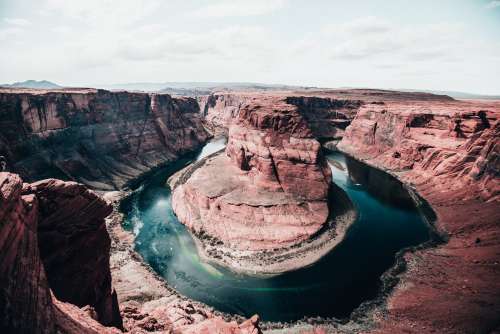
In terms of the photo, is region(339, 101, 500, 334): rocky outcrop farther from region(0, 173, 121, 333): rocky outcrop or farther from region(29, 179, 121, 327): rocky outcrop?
region(0, 173, 121, 333): rocky outcrop

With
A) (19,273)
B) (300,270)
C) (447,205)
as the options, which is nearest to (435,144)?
(447,205)

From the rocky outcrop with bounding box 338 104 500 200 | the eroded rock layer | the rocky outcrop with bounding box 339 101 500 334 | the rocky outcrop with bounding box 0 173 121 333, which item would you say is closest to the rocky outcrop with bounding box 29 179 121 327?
the rocky outcrop with bounding box 0 173 121 333

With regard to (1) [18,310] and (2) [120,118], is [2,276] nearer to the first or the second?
(1) [18,310]

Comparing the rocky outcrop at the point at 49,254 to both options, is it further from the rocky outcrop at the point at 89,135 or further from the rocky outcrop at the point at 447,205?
the rocky outcrop at the point at 89,135

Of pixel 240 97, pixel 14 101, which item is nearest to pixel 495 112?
pixel 14 101

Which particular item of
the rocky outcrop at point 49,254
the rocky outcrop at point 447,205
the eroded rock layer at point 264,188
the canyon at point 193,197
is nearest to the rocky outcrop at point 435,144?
the rocky outcrop at point 447,205
